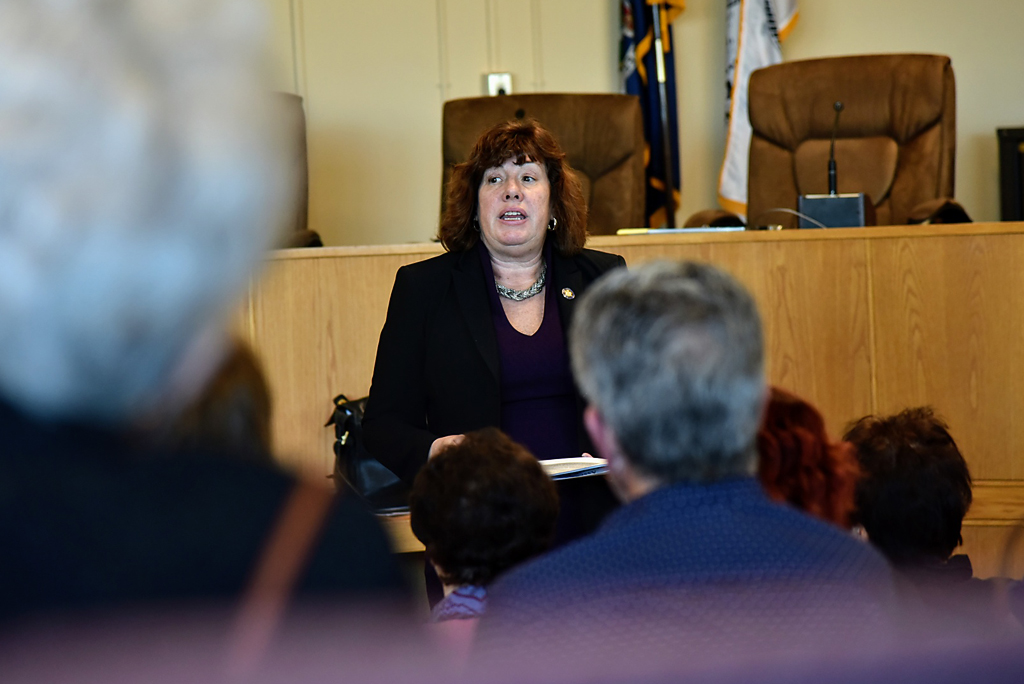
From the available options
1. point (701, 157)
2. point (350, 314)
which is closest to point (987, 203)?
point (701, 157)

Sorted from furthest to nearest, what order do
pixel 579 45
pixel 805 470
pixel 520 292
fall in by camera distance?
1. pixel 579 45
2. pixel 520 292
3. pixel 805 470

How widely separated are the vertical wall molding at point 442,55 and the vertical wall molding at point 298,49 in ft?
2.40

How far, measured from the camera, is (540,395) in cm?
233

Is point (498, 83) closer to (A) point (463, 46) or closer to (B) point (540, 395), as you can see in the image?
(A) point (463, 46)

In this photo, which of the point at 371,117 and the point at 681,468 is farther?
the point at 371,117

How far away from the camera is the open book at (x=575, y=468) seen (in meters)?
2.04

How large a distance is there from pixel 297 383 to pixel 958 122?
4.63 m

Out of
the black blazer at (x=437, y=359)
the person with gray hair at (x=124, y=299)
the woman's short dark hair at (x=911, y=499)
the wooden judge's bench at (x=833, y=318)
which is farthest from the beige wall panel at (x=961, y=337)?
the person with gray hair at (x=124, y=299)

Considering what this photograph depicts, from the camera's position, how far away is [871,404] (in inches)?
129

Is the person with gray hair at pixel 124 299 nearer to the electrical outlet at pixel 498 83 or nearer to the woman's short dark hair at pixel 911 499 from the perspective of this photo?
the woman's short dark hair at pixel 911 499

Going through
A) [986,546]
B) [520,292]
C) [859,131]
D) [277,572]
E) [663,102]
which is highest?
[663,102]

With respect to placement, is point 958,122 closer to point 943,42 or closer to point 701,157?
point 943,42

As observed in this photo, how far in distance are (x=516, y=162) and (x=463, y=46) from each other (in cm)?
395

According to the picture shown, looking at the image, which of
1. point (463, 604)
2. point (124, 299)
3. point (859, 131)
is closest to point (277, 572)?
point (124, 299)
